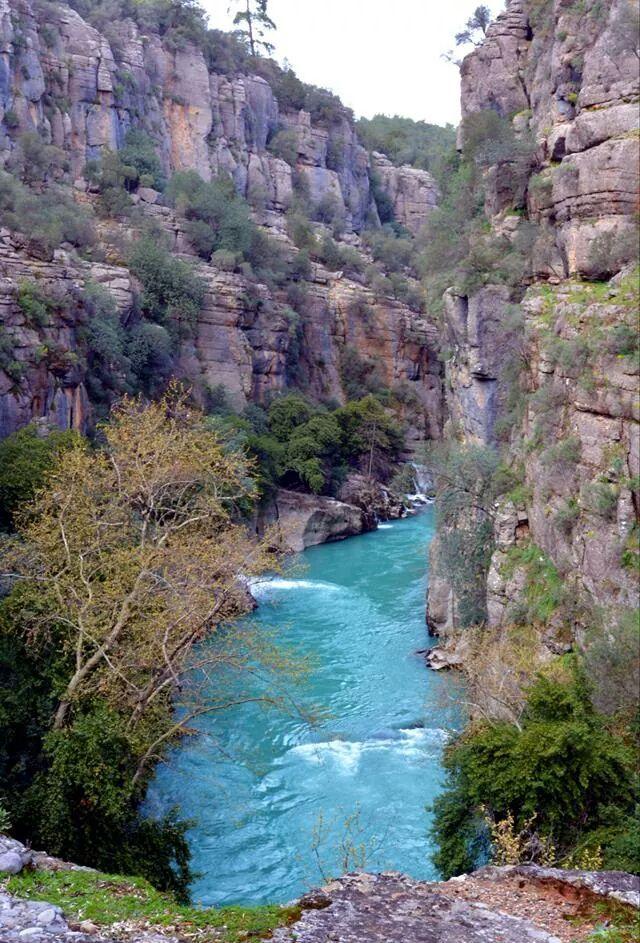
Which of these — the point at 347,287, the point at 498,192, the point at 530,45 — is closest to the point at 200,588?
the point at 498,192

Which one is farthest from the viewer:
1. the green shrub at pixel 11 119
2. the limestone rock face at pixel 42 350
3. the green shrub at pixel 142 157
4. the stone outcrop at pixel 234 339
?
the green shrub at pixel 142 157

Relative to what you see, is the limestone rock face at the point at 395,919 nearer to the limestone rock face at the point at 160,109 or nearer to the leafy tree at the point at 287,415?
the leafy tree at the point at 287,415

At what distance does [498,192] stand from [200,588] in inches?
695

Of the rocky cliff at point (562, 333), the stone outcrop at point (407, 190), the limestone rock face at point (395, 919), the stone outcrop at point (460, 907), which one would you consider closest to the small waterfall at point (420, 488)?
the rocky cliff at point (562, 333)

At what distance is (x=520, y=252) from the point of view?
23.8 meters

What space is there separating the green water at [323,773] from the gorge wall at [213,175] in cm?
1531

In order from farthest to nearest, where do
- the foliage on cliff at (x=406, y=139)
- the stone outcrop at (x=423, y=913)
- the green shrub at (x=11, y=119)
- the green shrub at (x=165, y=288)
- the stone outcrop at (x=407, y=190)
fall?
the foliage on cliff at (x=406, y=139) → the stone outcrop at (x=407, y=190) → the green shrub at (x=11, y=119) → the green shrub at (x=165, y=288) → the stone outcrop at (x=423, y=913)

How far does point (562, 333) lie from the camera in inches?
763

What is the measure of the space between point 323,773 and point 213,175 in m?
49.3

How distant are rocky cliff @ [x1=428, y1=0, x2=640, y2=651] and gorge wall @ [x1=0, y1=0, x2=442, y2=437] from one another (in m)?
16.9

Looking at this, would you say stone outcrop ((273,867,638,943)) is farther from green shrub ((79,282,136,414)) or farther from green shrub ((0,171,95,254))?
green shrub ((0,171,95,254))

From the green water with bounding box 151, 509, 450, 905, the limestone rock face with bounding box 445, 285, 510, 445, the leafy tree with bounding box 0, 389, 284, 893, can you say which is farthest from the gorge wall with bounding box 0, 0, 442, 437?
the leafy tree with bounding box 0, 389, 284, 893

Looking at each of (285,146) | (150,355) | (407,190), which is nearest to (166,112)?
(285,146)

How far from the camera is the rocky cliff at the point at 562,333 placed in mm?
16562
